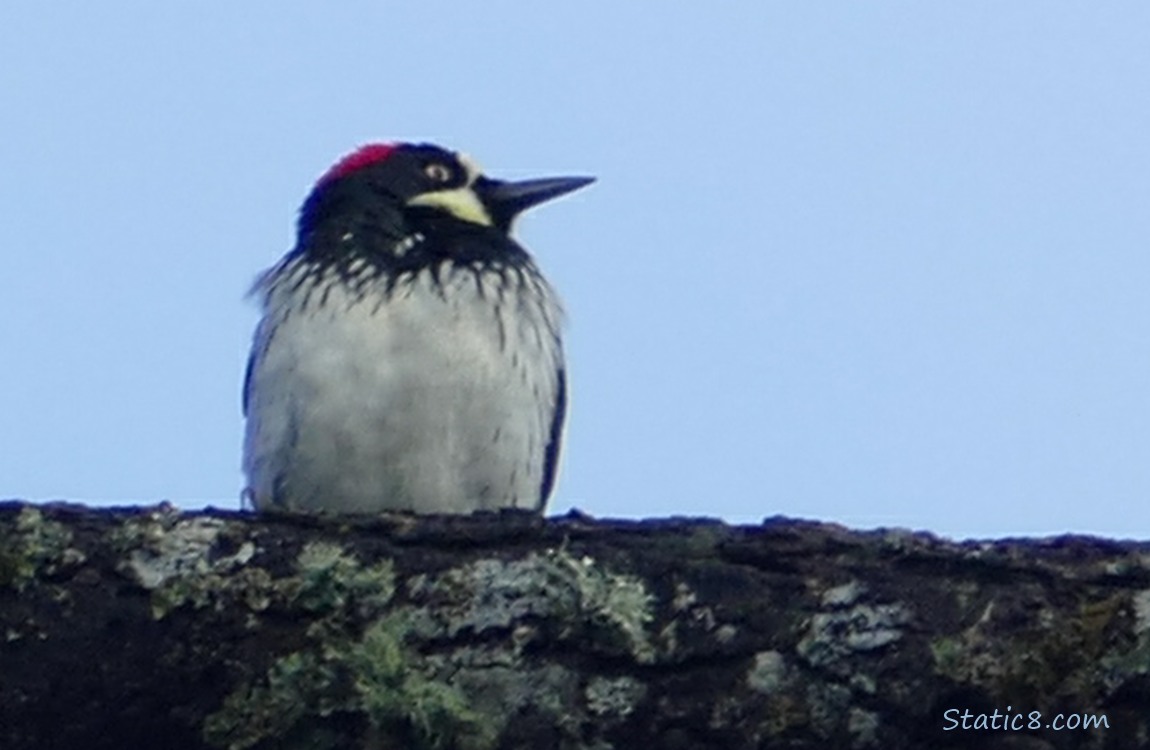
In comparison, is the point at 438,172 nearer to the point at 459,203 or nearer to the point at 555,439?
the point at 459,203

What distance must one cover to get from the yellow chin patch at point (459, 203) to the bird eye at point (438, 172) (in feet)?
0.17

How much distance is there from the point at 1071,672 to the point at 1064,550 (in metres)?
0.31

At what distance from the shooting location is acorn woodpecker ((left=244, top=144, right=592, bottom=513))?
541 cm

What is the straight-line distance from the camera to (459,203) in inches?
242

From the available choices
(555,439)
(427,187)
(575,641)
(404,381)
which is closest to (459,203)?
(427,187)

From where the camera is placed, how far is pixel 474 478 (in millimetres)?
5500

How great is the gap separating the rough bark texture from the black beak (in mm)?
2673

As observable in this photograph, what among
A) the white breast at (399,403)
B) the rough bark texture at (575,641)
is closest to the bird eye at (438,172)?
the white breast at (399,403)

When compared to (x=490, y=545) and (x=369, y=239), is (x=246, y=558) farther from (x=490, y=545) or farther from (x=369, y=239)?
(x=369, y=239)

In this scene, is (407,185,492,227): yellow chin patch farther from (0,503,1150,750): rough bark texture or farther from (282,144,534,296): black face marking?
(0,503,1150,750): rough bark texture

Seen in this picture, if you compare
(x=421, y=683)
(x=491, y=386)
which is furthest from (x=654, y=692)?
(x=491, y=386)

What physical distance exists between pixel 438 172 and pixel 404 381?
1.06 metres

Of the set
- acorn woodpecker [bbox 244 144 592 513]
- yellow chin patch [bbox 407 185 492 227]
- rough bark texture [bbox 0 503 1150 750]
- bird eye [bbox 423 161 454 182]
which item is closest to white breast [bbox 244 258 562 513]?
acorn woodpecker [bbox 244 144 592 513]

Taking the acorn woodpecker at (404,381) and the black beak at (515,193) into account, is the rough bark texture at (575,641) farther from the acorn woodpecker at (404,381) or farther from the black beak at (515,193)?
the black beak at (515,193)
